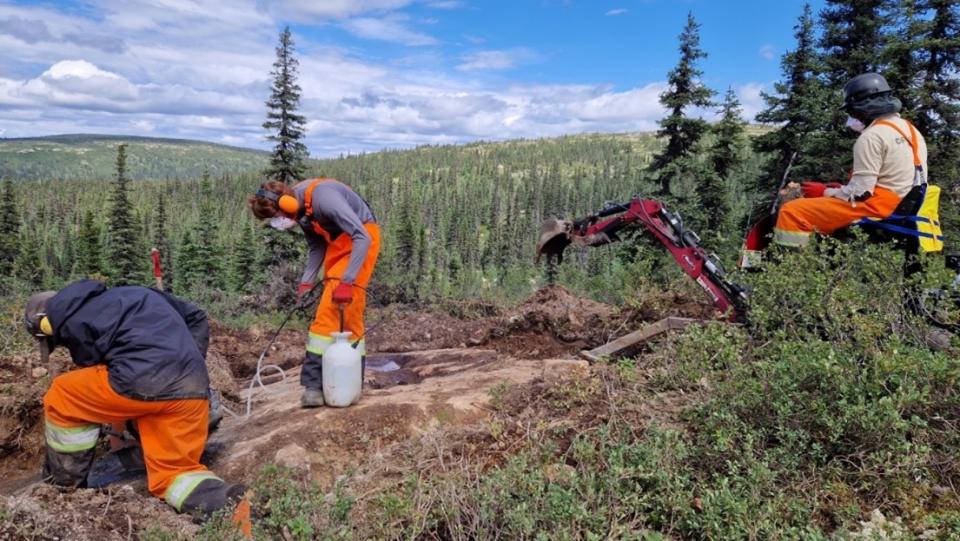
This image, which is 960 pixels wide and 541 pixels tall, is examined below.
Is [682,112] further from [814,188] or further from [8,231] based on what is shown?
[8,231]

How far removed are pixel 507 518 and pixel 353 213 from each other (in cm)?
297

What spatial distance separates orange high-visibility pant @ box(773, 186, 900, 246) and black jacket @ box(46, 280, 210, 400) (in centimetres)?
485

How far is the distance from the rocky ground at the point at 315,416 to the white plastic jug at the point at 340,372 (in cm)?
11

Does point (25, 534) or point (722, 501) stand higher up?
point (722, 501)

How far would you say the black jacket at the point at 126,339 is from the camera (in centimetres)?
389

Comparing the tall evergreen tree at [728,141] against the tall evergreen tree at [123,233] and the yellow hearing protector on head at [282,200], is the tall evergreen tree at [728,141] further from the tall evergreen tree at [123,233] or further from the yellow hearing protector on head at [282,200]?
the tall evergreen tree at [123,233]

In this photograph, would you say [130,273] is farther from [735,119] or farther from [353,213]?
[353,213]

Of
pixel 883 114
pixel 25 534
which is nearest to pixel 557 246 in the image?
pixel 883 114

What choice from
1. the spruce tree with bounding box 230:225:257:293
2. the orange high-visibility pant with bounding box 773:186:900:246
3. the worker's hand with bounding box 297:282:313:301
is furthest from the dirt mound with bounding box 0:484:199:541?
the spruce tree with bounding box 230:225:257:293

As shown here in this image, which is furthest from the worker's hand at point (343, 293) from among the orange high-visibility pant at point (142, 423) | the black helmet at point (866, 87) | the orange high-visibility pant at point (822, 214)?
the black helmet at point (866, 87)

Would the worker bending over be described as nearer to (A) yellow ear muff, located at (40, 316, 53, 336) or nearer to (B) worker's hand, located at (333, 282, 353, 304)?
(B) worker's hand, located at (333, 282, 353, 304)

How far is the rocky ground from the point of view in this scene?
11.4ft

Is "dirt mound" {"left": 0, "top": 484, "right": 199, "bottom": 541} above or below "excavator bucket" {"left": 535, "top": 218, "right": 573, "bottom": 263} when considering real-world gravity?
below

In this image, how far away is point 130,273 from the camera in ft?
126
